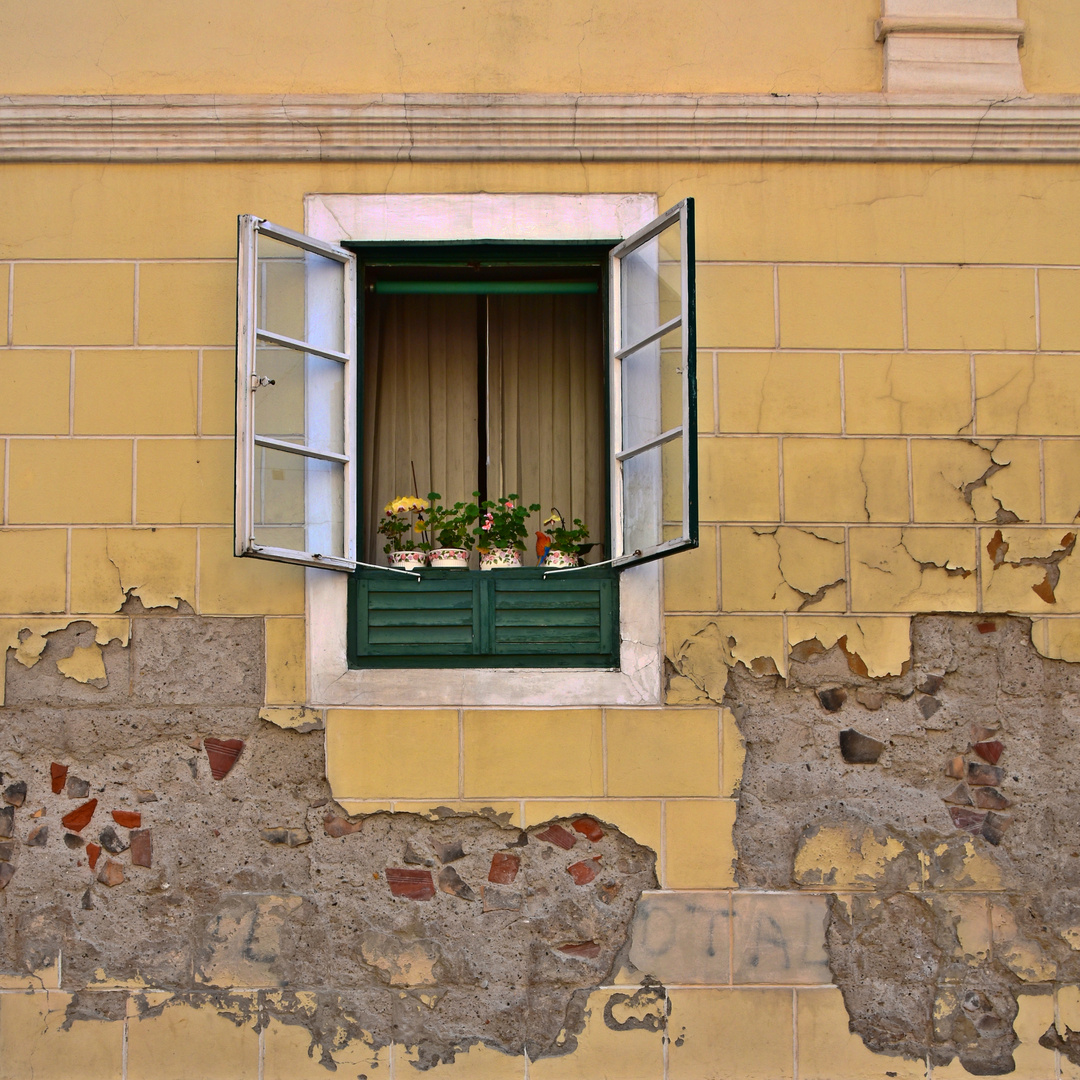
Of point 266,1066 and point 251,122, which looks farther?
point 251,122

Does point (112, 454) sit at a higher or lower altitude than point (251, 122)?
lower

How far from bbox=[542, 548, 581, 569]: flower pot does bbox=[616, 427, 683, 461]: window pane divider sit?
38 centimetres

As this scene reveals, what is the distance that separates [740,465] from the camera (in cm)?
371

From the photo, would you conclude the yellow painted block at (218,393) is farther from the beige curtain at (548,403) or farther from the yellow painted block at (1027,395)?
the yellow painted block at (1027,395)

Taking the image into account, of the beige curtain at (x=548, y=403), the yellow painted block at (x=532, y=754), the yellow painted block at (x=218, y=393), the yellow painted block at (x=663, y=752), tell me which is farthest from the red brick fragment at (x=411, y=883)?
the yellow painted block at (x=218, y=393)

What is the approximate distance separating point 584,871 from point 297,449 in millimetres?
1690

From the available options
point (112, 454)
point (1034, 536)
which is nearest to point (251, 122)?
point (112, 454)

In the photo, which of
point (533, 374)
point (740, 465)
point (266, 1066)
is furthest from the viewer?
point (533, 374)

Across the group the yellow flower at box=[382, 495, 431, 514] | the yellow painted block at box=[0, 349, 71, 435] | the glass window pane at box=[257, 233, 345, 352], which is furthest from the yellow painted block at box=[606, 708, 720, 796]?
the yellow painted block at box=[0, 349, 71, 435]

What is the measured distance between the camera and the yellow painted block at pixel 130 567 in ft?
11.9

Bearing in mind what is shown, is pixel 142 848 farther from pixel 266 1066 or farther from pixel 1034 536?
pixel 1034 536

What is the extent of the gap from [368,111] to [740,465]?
70.7 inches

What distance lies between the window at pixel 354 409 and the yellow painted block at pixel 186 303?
221 mm

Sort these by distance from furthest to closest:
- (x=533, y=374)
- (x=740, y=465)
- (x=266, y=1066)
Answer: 1. (x=533, y=374)
2. (x=740, y=465)
3. (x=266, y=1066)
